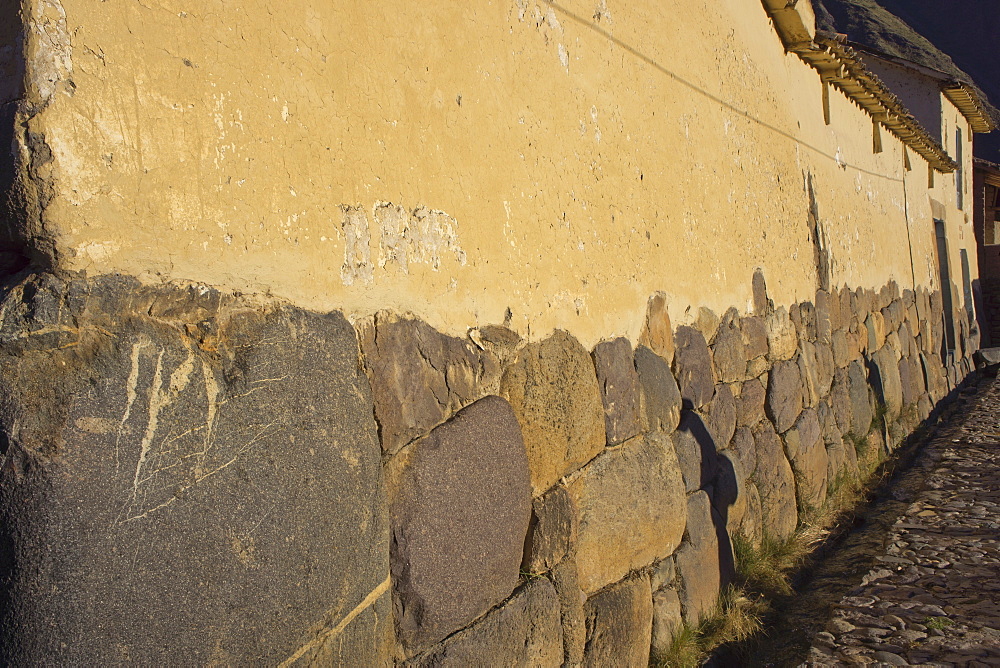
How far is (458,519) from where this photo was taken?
182cm

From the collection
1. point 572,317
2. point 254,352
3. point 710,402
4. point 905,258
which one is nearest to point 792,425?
point 710,402

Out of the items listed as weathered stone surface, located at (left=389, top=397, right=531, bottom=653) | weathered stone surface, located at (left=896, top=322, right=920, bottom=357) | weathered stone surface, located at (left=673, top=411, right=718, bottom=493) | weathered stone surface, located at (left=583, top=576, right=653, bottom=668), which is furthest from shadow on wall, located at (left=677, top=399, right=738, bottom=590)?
weathered stone surface, located at (left=896, top=322, right=920, bottom=357)

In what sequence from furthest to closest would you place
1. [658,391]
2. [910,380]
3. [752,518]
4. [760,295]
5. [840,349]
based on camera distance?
[910,380] < [840,349] < [760,295] < [752,518] < [658,391]

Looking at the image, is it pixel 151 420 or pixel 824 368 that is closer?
pixel 151 420

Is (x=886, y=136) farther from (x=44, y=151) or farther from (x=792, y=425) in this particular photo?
(x=44, y=151)

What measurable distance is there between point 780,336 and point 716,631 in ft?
6.77

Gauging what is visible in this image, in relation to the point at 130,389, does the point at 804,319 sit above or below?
below

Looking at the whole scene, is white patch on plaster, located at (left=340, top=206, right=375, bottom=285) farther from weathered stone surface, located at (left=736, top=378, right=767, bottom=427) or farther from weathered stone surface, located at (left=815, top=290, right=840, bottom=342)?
weathered stone surface, located at (left=815, top=290, right=840, bottom=342)

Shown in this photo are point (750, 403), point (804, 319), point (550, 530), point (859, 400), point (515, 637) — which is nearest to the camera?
point (515, 637)

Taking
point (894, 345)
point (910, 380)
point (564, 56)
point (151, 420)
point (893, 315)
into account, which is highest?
point (564, 56)

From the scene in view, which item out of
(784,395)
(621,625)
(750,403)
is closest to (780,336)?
(784,395)

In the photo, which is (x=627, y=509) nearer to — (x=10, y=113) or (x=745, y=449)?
(x=745, y=449)

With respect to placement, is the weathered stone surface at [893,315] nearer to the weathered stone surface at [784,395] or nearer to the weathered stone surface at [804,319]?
the weathered stone surface at [804,319]

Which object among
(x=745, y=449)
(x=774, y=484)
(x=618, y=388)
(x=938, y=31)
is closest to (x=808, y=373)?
(x=774, y=484)
